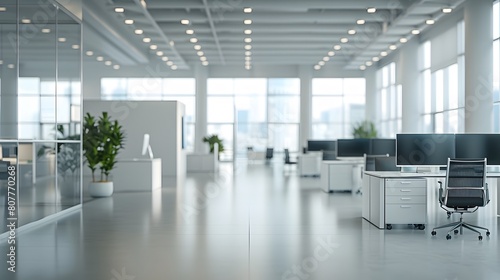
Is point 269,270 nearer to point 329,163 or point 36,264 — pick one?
point 36,264

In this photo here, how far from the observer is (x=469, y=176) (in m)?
6.95

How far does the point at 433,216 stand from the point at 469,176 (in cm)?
191

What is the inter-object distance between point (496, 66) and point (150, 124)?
1063 centimetres

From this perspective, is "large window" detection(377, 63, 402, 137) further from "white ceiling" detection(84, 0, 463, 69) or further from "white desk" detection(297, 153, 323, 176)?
"white desk" detection(297, 153, 323, 176)

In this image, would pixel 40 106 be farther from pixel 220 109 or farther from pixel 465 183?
pixel 220 109

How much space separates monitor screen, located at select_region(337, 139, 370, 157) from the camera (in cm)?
1291

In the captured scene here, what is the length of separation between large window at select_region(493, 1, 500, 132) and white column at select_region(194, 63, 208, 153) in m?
15.2

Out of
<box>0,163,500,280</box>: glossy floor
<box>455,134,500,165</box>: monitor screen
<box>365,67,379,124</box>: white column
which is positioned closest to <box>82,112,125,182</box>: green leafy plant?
<box>0,163,500,280</box>: glossy floor

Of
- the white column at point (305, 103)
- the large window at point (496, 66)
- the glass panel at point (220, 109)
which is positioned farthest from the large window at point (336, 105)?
the large window at point (496, 66)

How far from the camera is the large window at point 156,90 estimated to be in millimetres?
27266

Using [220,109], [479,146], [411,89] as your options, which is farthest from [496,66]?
[220,109]

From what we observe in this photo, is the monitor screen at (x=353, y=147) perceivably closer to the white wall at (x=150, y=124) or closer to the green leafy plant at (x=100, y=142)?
the green leafy plant at (x=100, y=142)

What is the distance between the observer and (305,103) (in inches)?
1079

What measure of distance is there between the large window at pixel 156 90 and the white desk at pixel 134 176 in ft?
45.5
